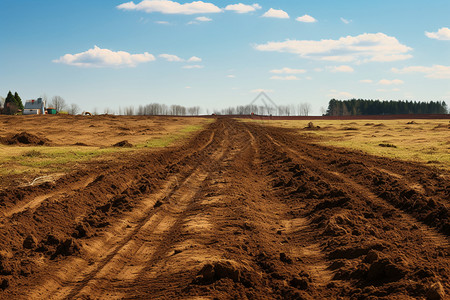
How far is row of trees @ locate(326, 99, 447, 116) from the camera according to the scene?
16038 cm

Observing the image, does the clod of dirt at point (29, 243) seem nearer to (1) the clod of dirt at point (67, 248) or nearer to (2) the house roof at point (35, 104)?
(1) the clod of dirt at point (67, 248)

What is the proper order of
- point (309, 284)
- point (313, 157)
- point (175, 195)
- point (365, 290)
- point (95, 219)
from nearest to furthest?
point (365, 290) → point (309, 284) → point (95, 219) → point (175, 195) → point (313, 157)

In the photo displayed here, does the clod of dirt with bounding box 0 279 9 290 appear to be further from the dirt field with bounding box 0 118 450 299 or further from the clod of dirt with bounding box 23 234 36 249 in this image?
the clod of dirt with bounding box 23 234 36 249

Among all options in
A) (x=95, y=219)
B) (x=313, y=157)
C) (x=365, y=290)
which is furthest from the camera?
(x=313, y=157)

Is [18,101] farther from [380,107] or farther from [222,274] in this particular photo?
[380,107]

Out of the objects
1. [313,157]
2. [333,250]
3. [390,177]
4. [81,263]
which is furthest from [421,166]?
[81,263]

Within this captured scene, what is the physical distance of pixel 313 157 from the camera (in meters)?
19.8

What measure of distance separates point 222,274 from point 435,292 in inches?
101

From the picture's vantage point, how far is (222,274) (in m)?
5.63

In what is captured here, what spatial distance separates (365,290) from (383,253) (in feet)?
4.36

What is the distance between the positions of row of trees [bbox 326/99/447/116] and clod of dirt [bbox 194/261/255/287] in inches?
6470

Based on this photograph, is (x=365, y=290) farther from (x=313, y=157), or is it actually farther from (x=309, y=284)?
(x=313, y=157)

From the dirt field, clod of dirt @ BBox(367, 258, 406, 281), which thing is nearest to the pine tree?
the dirt field

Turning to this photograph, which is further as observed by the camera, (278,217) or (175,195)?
(175,195)
